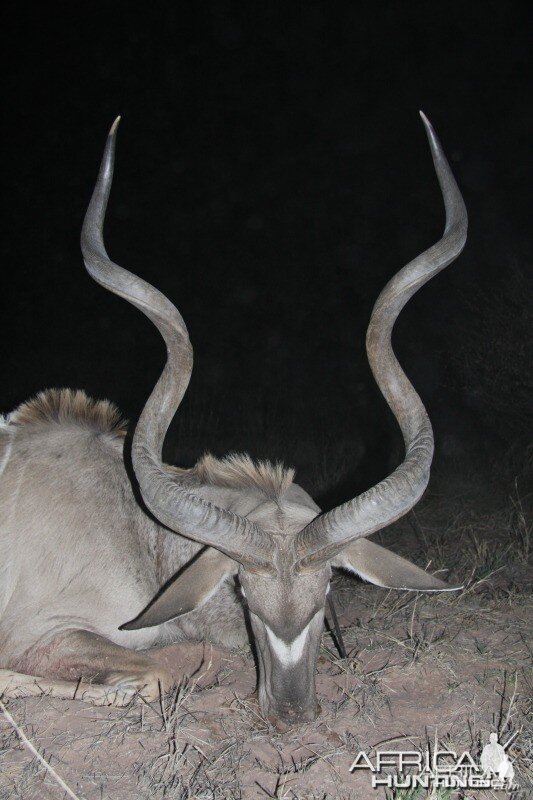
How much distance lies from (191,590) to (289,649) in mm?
450

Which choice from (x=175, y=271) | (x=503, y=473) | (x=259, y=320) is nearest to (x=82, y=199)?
(x=175, y=271)

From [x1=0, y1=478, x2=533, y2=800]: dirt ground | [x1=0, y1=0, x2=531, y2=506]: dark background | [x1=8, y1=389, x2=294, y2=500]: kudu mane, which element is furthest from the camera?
[x1=0, y1=0, x2=531, y2=506]: dark background

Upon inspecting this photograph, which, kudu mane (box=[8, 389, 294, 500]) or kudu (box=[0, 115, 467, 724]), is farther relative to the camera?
kudu mane (box=[8, 389, 294, 500])

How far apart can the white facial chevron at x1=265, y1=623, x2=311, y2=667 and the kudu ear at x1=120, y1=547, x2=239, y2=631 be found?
0.33 m

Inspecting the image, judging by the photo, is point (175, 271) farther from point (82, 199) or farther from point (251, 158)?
point (251, 158)

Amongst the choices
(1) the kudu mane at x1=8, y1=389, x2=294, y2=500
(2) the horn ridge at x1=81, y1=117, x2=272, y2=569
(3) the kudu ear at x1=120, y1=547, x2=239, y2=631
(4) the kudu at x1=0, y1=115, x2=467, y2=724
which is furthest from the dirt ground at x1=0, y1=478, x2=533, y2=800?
→ (1) the kudu mane at x1=8, y1=389, x2=294, y2=500

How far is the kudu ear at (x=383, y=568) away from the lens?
2.72 m

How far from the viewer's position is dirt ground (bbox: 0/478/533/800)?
219 cm

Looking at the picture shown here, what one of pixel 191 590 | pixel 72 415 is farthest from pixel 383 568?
pixel 72 415

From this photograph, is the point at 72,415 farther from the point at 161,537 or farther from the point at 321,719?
the point at 321,719

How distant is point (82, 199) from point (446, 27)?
33.9 ft

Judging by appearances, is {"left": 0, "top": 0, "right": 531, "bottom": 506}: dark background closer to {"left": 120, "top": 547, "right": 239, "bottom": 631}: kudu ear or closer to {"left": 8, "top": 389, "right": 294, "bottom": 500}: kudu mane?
{"left": 8, "top": 389, "right": 294, "bottom": 500}: kudu mane

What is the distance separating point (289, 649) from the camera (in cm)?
254

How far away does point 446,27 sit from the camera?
58.9ft
